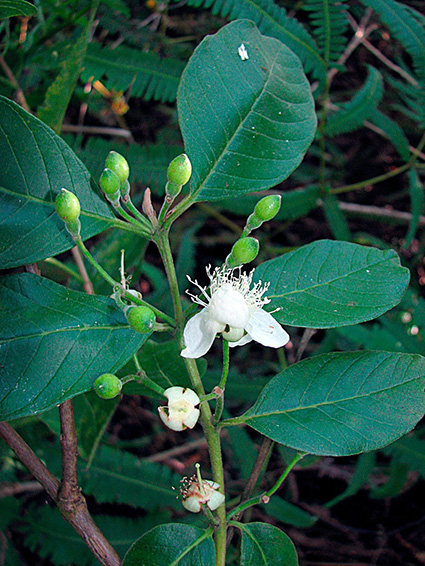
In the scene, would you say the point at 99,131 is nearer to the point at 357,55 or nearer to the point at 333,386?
the point at 357,55

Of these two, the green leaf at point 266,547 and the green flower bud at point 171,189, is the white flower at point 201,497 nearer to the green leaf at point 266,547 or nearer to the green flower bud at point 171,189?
the green leaf at point 266,547

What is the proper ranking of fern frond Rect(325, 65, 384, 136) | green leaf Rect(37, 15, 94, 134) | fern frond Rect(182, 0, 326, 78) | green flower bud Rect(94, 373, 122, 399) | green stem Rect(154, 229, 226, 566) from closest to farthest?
green flower bud Rect(94, 373, 122, 399)
green stem Rect(154, 229, 226, 566)
green leaf Rect(37, 15, 94, 134)
fern frond Rect(182, 0, 326, 78)
fern frond Rect(325, 65, 384, 136)

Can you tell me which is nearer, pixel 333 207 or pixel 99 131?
pixel 333 207

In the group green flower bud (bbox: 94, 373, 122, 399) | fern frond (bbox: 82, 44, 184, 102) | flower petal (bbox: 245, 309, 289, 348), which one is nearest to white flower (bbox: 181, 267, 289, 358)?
flower petal (bbox: 245, 309, 289, 348)

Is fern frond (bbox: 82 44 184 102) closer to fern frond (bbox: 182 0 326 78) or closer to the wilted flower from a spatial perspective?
fern frond (bbox: 182 0 326 78)

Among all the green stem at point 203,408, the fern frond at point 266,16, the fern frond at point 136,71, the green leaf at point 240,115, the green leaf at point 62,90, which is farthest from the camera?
the fern frond at point 136,71

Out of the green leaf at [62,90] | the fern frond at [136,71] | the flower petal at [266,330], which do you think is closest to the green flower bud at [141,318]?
the flower petal at [266,330]

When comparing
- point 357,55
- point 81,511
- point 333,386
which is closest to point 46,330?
point 81,511
